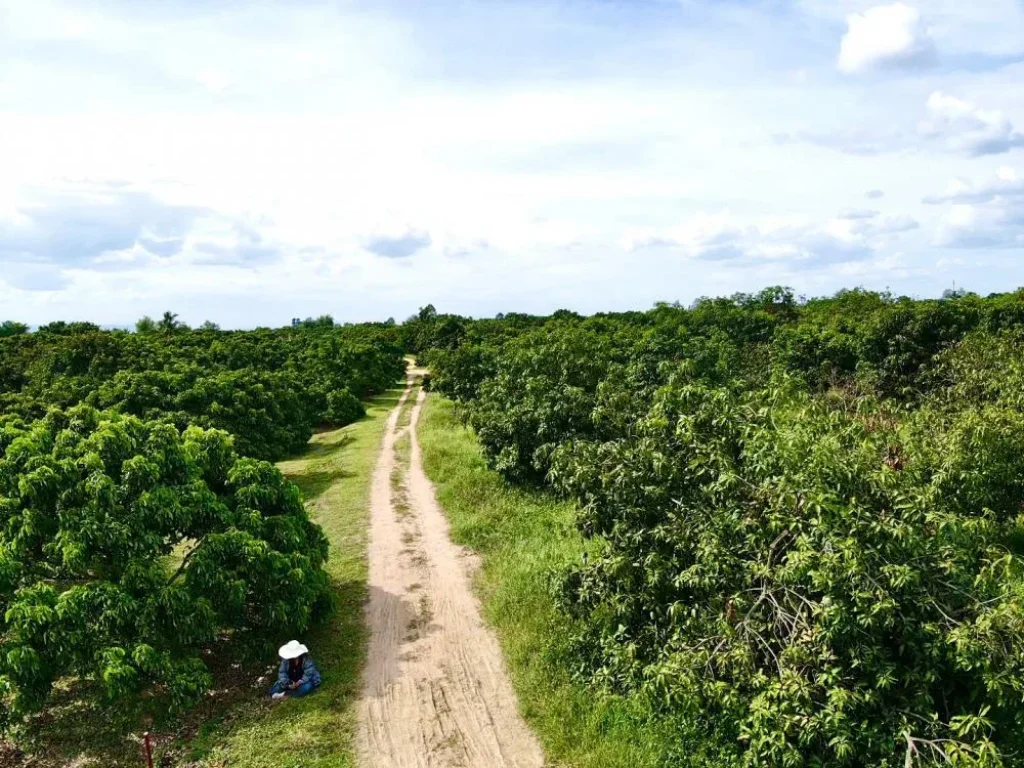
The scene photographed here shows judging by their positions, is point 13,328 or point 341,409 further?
point 13,328

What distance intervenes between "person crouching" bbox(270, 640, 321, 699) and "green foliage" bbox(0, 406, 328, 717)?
62 cm

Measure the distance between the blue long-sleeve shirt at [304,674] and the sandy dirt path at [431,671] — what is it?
943mm

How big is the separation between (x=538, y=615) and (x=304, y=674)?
4861mm

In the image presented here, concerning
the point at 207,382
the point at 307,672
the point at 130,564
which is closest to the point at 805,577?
the point at 307,672

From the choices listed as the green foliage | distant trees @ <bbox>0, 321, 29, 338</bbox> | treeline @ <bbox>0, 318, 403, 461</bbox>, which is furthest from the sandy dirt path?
distant trees @ <bbox>0, 321, 29, 338</bbox>

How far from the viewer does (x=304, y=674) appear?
13156 mm

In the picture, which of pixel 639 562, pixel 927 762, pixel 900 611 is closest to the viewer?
pixel 927 762

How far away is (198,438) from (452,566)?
7.35 meters

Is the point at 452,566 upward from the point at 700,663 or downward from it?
downward

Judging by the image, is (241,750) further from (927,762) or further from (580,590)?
(927,762)

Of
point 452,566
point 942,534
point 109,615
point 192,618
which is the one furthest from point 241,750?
point 942,534

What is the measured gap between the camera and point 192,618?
478 inches

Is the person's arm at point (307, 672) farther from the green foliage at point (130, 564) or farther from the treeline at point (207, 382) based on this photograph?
the treeline at point (207, 382)

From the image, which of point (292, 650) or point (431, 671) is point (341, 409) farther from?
point (292, 650)
